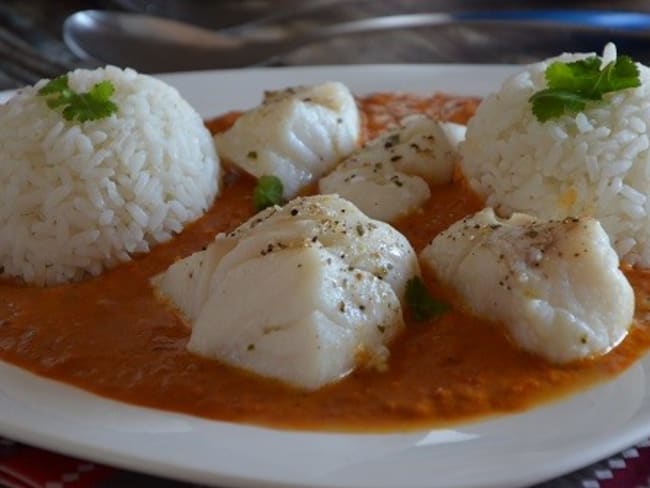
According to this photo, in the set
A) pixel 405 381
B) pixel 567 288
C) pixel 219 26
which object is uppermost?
pixel 567 288

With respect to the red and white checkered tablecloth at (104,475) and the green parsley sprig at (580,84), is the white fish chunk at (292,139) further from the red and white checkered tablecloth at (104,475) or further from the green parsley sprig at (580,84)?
the red and white checkered tablecloth at (104,475)

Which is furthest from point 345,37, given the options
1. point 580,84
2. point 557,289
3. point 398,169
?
point 557,289

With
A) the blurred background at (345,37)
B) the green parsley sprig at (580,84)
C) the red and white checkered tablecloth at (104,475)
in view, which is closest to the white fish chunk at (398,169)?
the green parsley sprig at (580,84)

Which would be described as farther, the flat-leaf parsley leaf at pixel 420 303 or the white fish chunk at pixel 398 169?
the white fish chunk at pixel 398 169

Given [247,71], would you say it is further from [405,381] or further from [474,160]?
[405,381]

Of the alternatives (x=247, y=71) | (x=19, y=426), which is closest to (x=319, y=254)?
(x=19, y=426)
